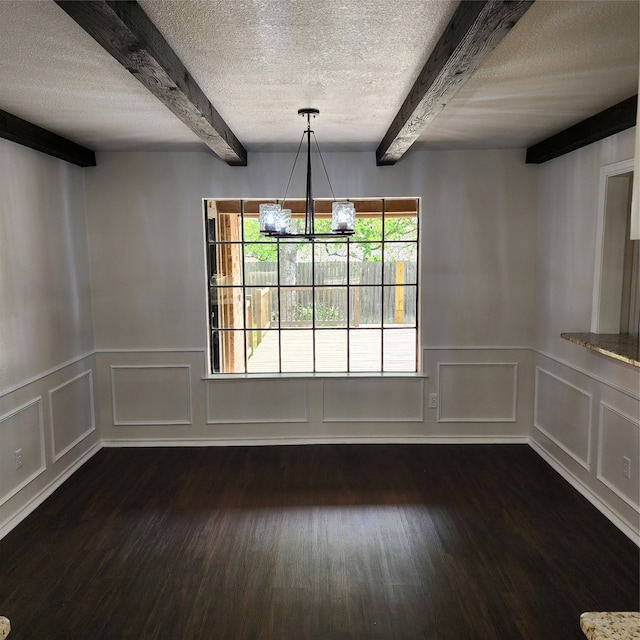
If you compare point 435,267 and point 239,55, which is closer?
point 239,55

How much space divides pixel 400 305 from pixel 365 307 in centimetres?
32

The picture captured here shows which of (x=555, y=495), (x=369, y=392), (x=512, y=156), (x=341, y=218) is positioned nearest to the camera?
(x=341, y=218)

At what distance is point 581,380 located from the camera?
3410mm

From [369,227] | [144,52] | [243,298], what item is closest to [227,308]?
[243,298]

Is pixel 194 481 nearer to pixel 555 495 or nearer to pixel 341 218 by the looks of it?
pixel 341 218

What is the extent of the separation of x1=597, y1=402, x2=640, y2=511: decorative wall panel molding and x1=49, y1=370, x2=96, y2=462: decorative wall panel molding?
12.5 feet

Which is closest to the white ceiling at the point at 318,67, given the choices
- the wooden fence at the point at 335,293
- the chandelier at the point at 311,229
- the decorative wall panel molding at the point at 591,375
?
the chandelier at the point at 311,229

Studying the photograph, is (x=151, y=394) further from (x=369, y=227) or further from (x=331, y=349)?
(x=369, y=227)

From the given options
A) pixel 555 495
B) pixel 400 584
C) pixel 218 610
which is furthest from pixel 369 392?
pixel 218 610

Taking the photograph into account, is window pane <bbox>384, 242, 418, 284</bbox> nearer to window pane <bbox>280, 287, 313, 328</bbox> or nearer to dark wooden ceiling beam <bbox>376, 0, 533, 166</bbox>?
window pane <bbox>280, 287, 313, 328</bbox>

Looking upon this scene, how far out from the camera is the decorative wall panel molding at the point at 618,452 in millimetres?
2811

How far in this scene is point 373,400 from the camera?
4.29 m

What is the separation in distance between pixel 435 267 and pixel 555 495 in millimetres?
1956

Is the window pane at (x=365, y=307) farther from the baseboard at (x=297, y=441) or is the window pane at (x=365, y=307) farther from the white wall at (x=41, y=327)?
the white wall at (x=41, y=327)
